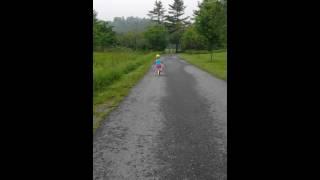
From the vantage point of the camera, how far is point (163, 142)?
5207 millimetres

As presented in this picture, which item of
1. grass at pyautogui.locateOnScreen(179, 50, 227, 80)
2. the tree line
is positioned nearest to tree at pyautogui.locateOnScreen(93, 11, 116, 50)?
the tree line

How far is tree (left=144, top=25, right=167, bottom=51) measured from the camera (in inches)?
2724

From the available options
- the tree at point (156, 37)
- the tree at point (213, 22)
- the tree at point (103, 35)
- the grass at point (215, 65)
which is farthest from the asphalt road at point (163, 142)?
the tree at point (156, 37)

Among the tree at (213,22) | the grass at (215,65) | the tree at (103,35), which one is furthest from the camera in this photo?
the tree at (103,35)

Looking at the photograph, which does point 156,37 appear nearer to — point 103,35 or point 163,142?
point 103,35

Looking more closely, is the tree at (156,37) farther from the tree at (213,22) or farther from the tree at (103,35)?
the tree at (213,22)

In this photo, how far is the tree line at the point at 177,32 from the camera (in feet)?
97.0

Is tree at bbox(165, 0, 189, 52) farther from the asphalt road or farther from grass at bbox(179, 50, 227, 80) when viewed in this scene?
the asphalt road

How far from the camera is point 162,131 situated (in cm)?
593

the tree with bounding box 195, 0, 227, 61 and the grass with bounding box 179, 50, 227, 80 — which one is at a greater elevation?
the tree with bounding box 195, 0, 227, 61

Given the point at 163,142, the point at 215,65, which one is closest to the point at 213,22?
the point at 215,65
